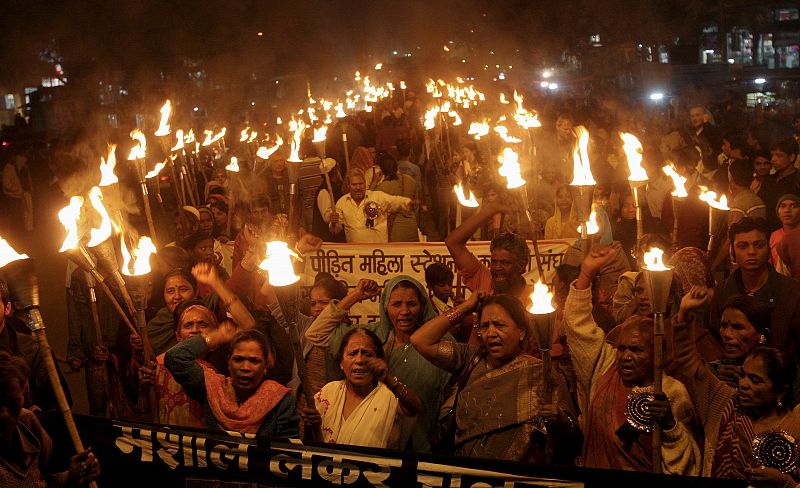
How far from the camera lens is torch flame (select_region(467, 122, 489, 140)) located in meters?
13.7

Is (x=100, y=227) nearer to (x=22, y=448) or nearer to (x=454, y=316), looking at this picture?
(x=22, y=448)

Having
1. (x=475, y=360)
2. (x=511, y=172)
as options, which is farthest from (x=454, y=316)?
(x=511, y=172)

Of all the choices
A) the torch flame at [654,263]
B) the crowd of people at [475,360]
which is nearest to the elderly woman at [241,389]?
the crowd of people at [475,360]

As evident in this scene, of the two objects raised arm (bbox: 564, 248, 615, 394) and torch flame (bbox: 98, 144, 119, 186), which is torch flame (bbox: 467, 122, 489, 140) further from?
raised arm (bbox: 564, 248, 615, 394)

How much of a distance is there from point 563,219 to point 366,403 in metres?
4.21

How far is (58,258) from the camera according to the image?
14.8 meters

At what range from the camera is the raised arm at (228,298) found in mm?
4691

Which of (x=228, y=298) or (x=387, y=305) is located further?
(x=387, y=305)

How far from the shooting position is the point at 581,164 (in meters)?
4.89

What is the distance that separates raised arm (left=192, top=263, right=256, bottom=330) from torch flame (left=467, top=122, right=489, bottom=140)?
9.37 metres

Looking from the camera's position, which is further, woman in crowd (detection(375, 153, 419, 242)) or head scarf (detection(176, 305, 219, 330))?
woman in crowd (detection(375, 153, 419, 242))

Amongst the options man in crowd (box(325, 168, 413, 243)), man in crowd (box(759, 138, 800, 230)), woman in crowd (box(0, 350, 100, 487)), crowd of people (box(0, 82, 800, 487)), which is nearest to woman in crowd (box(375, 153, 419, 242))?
man in crowd (box(325, 168, 413, 243))

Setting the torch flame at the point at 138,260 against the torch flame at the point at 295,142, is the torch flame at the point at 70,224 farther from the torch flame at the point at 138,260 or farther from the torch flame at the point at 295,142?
the torch flame at the point at 295,142

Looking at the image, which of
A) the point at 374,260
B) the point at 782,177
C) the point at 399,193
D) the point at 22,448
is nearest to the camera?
the point at 22,448
